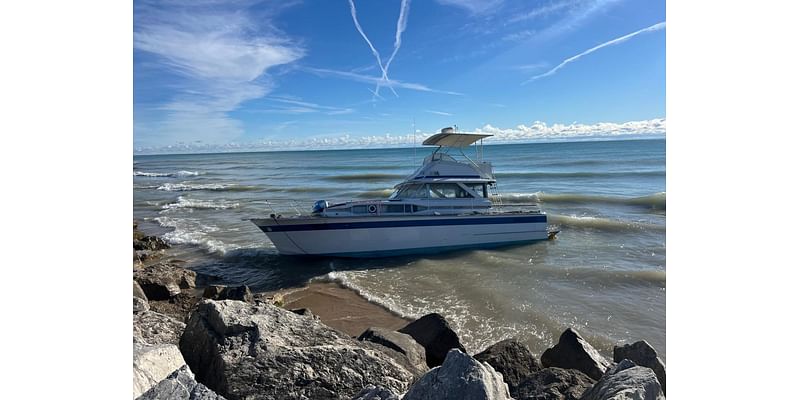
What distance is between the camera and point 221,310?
10.3ft

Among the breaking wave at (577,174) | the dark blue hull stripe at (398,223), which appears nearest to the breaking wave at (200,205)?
the dark blue hull stripe at (398,223)

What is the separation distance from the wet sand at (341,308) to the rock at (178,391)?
3836 mm

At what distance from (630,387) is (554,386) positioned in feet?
3.11

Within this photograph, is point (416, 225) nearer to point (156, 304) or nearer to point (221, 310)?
point (156, 304)

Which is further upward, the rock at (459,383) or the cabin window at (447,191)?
the cabin window at (447,191)

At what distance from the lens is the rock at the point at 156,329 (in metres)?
3.34

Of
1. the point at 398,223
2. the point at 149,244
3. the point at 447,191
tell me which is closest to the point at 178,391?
the point at 398,223

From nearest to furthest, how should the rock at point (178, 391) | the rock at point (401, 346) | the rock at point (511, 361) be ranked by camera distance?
the rock at point (178, 391), the rock at point (401, 346), the rock at point (511, 361)

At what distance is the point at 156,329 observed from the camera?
3512mm

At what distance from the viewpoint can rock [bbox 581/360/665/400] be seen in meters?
2.02

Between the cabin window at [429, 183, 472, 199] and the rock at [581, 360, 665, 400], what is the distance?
880cm

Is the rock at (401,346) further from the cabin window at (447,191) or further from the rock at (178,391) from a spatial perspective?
the cabin window at (447,191)
